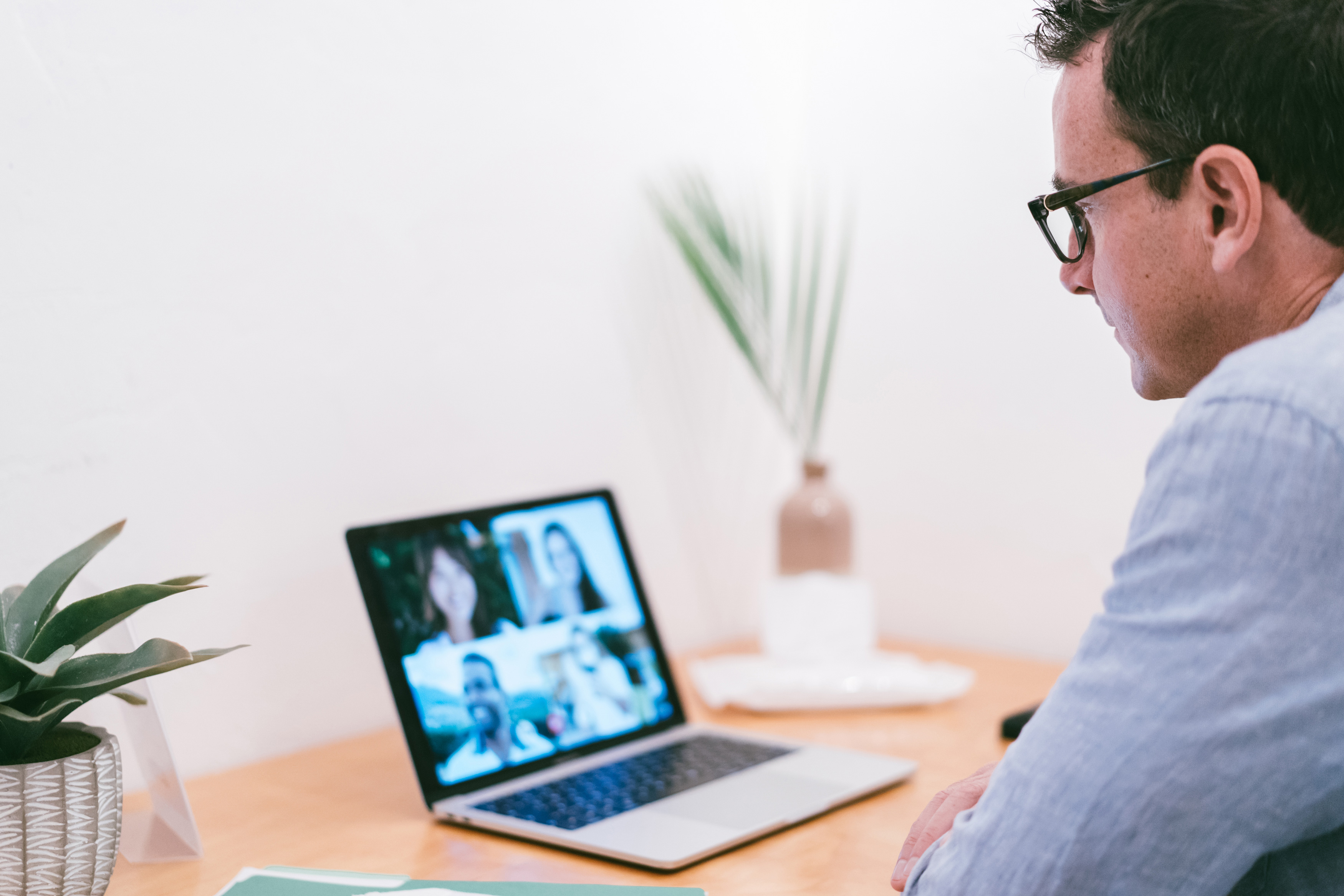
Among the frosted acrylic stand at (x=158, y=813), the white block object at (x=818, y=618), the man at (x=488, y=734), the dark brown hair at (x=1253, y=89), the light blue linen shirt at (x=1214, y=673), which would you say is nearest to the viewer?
the light blue linen shirt at (x=1214, y=673)

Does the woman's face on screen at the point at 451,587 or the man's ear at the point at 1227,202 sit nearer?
the man's ear at the point at 1227,202

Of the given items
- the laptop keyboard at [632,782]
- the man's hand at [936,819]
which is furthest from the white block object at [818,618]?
the man's hand at [936,819]

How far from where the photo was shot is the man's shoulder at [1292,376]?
515 mm

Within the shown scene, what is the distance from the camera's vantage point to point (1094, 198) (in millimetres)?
733

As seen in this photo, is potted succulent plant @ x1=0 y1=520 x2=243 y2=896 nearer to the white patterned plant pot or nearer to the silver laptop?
the white patterned plant pot

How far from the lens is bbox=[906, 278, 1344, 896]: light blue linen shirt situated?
1.67 feet

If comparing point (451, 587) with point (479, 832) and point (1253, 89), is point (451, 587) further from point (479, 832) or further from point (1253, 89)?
point (1253, 89)

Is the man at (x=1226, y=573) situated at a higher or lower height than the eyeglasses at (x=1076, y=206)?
lower

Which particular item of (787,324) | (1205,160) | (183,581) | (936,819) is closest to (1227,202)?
(1205,160)

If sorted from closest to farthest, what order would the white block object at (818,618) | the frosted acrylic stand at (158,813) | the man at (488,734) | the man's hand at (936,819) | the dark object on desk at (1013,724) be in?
1. the man's hand at (936,819)
2. the frosted acrylic stand at (158,813)
3. the man at (488,734)
4. the dark object on desk at (1013,724)
5. the white block object at (818,618)

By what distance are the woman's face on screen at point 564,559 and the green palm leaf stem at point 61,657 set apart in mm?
431

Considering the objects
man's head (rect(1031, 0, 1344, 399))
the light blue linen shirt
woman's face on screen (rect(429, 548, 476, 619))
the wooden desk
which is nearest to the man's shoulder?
the light blue linen shirt

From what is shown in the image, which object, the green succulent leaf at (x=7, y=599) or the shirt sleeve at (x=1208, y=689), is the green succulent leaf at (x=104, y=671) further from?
the shirt sleeve at (x=1208, y=689)

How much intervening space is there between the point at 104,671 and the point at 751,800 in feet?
1.65
